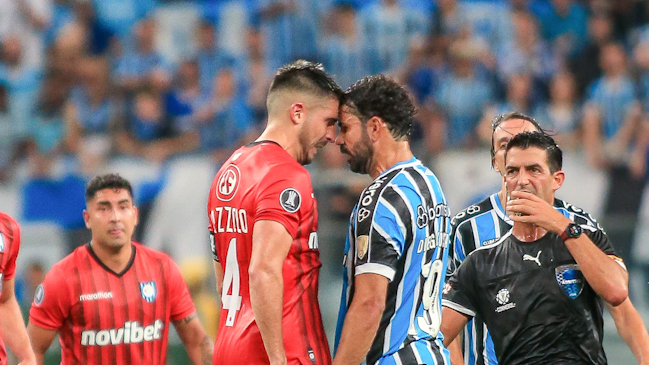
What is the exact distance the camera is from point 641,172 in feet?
35.0

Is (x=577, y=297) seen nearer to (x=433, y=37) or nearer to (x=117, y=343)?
(x=117, y=343)

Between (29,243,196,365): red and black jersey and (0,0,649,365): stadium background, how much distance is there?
3.37 meters

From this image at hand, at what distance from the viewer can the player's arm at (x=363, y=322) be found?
4.29 m

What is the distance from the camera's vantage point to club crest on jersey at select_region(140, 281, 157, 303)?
6258 millimetres

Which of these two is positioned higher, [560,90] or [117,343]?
[560,90]


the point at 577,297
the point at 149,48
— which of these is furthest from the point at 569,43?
the point at 577,297

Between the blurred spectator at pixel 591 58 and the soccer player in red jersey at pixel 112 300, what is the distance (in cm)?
762

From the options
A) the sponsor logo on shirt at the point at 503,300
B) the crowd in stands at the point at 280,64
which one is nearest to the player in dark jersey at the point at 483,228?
the sponsor logo on shirt at the point at 503,300

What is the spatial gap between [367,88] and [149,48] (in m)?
9.07

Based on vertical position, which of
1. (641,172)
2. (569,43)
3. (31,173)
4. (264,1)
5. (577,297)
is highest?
(264,1)

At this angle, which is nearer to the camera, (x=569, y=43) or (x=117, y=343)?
(x=117, y=343)

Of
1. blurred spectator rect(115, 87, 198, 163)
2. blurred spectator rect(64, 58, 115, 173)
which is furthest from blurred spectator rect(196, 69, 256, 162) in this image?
blurred spectator rect(64, 58, 115, 173)

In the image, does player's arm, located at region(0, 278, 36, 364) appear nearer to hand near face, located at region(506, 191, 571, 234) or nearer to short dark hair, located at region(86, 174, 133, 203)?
short dark hair, located at region(86, 174, 133, 203)

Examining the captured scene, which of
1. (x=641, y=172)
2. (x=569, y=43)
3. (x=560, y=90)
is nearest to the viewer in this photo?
(x=641, y=172)
